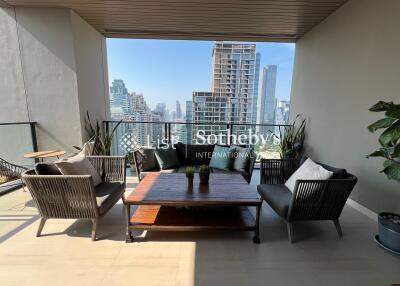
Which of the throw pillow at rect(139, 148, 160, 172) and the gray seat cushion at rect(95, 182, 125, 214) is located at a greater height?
the throw pillow at rect(139, 148, 160, 172)

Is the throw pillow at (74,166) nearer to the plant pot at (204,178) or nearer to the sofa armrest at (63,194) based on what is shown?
the sofa armrest at (63,194)

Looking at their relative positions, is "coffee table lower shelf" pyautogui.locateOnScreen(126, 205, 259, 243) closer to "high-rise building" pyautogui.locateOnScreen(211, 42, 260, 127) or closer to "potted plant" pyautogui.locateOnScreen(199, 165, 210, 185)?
"potted plant" pyautogui.locateOnScreen(199, 165, 210, 185)

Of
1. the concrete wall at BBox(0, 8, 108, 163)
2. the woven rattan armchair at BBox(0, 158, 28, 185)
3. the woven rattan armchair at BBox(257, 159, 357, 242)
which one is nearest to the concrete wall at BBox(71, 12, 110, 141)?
the concrete wall at BBox(0, 8, 108, 163)

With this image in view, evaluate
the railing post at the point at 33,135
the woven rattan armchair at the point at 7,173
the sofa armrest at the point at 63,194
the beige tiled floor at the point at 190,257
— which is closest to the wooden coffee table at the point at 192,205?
the beige tiled floor at the point at 190,257

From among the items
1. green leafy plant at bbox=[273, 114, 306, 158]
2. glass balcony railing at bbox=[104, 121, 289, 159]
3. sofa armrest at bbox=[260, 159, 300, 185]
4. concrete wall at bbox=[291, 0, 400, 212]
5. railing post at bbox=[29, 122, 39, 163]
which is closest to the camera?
concrete wall at bbox=[291, 0, 400, 212]

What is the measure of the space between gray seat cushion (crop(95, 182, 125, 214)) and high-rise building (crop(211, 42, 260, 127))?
3.30 metres

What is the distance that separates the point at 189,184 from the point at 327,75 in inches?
121

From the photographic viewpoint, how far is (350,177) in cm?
224

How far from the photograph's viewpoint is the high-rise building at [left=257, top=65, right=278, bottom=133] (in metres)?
5.16

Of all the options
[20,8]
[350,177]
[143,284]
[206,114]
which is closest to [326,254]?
[350,177]

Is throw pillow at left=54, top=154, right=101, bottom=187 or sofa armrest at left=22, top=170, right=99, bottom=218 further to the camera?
throw pillow at left=54, top=154, right=101, bottom=187

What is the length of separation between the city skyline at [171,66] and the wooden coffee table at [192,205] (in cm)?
301

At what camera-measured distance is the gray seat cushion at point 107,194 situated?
88.8 inches

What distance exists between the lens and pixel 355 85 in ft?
9.85
